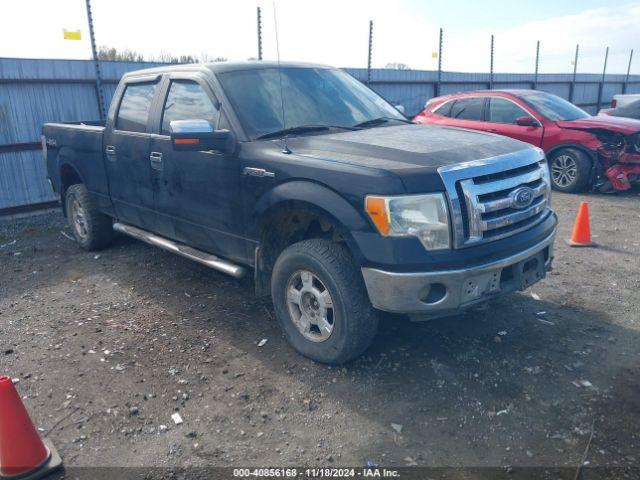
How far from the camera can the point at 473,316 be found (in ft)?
14.7

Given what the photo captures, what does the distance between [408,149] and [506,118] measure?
7.18 metres

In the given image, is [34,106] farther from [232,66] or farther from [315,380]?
[315,380]

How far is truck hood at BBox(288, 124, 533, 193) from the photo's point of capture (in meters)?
3.21

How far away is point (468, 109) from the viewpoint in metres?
10.3

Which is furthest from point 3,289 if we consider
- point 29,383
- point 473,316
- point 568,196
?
point 568,196

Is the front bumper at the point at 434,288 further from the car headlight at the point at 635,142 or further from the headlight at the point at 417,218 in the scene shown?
the car headlight at the point at 635,142

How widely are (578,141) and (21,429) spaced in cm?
909

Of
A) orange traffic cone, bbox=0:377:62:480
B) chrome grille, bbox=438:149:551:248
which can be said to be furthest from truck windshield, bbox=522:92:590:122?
orange traffic cone, bbox=0:377:62:480

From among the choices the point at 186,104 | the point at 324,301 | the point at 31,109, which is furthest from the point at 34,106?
the point at 324,301

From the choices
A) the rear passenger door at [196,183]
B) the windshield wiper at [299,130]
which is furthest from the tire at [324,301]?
the windshield wiper at [299,130]

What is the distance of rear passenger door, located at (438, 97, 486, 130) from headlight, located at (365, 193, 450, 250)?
7411mm

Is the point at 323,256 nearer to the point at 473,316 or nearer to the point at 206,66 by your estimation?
the point at 473,316

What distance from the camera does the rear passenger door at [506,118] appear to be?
383 inches

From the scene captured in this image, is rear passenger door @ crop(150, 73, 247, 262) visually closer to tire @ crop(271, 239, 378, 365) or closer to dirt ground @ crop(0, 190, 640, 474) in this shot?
tire @ crop(271, 239, 378, 365)
